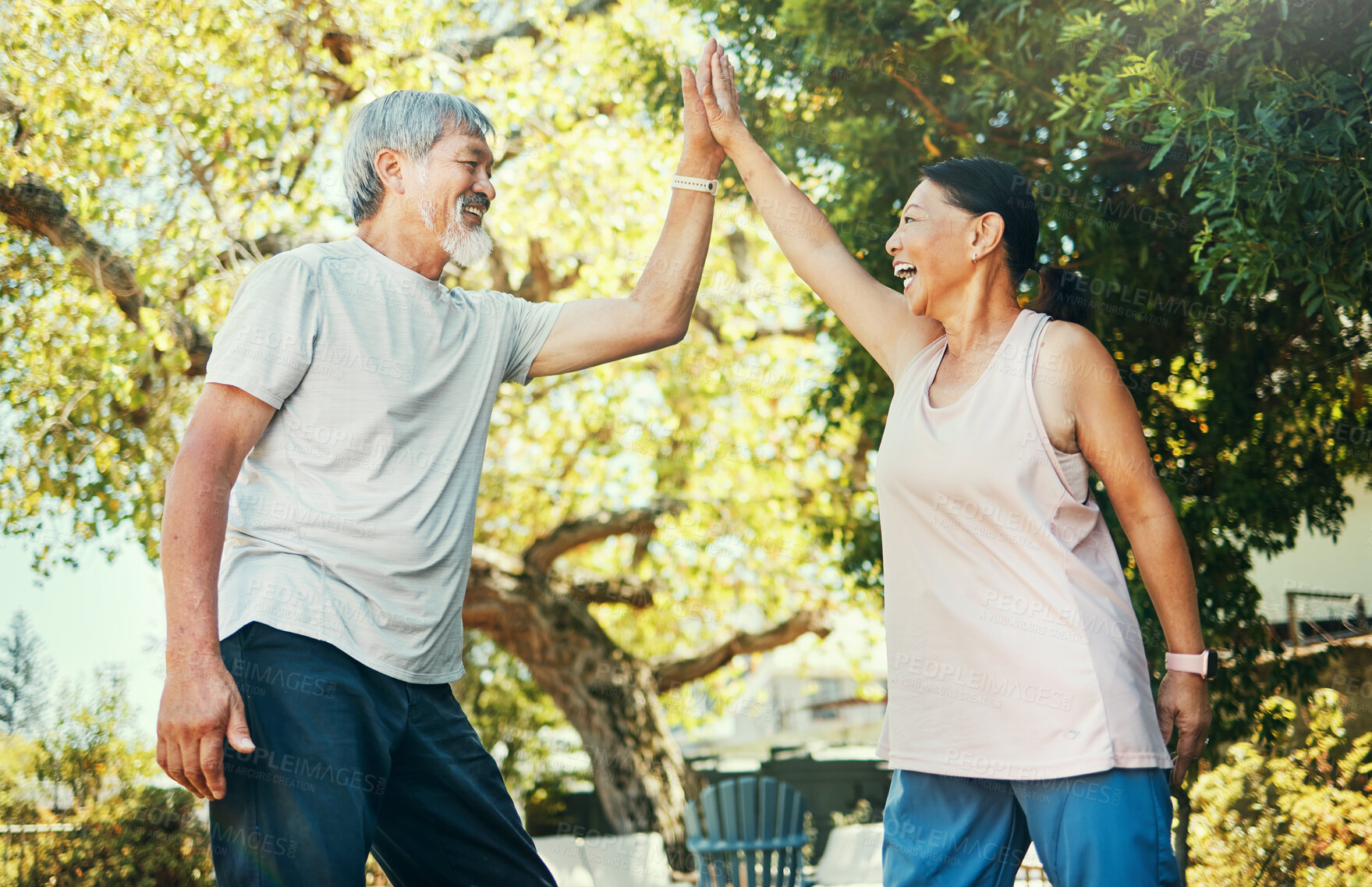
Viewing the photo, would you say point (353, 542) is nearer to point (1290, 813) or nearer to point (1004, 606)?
point (1004, 606)

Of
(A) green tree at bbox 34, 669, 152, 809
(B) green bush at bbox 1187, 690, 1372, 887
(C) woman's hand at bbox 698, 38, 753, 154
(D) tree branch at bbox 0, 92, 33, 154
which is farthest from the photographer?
(A) green tree at bbox 34, 669, 152, 809

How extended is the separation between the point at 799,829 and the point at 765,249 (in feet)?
16.5

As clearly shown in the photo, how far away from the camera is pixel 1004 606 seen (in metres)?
1.88

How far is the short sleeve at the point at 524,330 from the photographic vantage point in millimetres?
2311

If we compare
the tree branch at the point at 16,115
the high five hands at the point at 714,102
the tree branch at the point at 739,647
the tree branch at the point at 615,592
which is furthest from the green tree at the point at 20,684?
the high five hands at the point at 714,102

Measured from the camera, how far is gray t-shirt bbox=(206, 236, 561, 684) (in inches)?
70.1

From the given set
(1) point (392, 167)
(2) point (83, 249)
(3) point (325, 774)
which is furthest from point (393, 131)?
(2) point (83, 249)

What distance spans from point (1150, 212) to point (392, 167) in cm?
290

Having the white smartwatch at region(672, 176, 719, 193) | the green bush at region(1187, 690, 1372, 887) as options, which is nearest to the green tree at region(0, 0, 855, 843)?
the green bush at region(1187, 690, 1372, 887)

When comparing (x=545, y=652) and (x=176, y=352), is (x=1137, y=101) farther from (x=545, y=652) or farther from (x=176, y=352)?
(x=545, y=652)

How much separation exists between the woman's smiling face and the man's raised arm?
1.63ft

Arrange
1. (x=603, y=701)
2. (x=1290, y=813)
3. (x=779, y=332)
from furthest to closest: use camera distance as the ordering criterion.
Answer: (x=779, y=332)
(x=603, y=701)
(x=1290, y=813)

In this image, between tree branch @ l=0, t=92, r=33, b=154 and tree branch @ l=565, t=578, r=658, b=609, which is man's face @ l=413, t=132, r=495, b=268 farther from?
tree branch @ l=565, t=578, r=658, b=609

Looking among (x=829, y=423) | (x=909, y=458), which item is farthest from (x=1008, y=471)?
(x=829, y=423)
